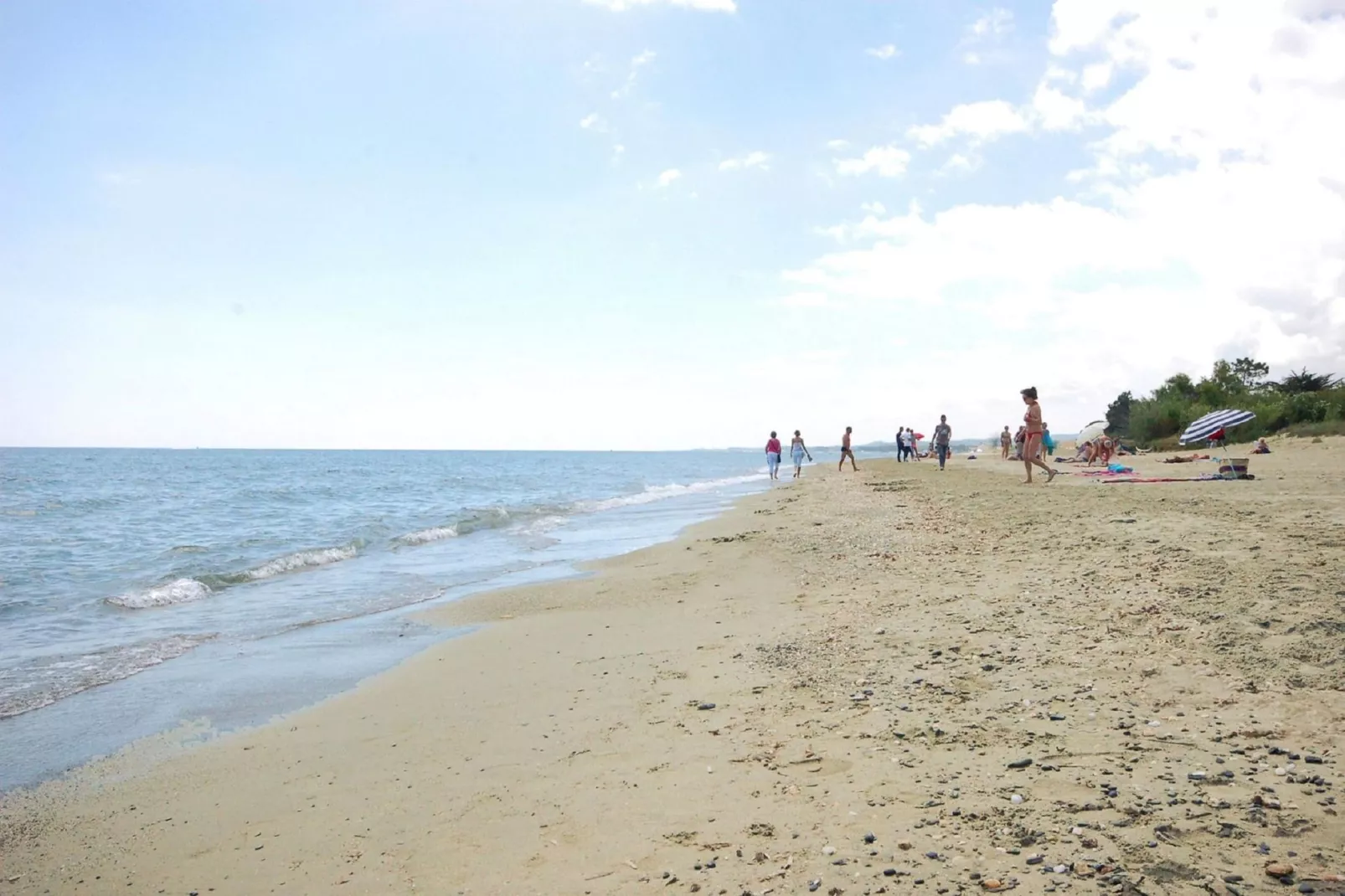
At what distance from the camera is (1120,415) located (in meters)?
49.2

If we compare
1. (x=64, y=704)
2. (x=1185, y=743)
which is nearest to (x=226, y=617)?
(x=64, y=704)

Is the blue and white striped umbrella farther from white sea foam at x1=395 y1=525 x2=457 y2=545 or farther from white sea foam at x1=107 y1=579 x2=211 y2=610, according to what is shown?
white sea foam at x1=107 y1=579 x2=211 y2=610

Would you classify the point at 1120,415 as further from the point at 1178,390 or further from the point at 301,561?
the point at 301,561

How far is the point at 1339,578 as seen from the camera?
19.1ft

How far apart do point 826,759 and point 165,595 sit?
11852mm

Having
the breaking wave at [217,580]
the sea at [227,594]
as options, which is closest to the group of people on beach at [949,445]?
the sea at [227,594]

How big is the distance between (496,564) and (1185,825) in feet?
42.3

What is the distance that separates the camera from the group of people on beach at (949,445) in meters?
16.5

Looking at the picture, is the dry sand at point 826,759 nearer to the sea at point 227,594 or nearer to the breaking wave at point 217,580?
the sea at point 227,594

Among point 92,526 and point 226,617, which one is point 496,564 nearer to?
point 226,617

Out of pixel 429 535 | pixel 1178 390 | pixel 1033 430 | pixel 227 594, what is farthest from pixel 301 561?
pixel 1178 390

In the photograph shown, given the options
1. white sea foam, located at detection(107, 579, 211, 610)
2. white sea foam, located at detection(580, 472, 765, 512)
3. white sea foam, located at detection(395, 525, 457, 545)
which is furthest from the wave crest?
white sea foam, located at detection(580, 472, 765, 512)

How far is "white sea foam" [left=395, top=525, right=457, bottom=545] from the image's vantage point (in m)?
19.0

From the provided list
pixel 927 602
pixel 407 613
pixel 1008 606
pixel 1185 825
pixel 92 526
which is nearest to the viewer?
pixel 1185 825
